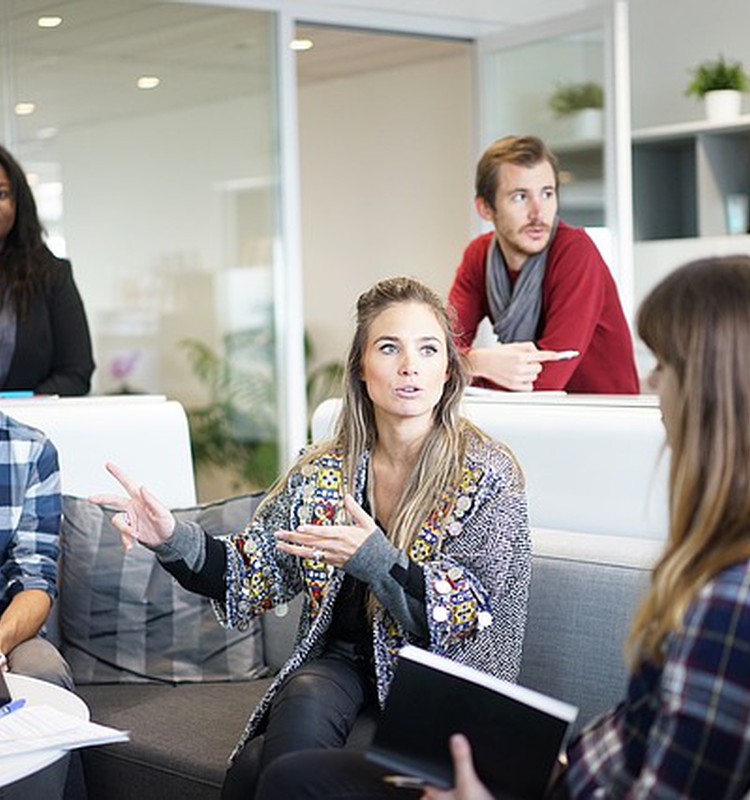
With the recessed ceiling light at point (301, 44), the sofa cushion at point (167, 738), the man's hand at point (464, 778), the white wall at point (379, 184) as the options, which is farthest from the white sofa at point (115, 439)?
the white wall at point (379, 184)

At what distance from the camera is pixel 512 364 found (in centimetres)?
304

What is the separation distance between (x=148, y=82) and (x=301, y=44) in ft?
2.86

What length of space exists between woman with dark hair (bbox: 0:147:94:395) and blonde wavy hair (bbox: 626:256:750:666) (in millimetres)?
2762

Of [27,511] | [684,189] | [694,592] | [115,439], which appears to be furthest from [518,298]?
[684,189]

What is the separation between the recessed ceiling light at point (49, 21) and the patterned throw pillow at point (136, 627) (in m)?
2.43

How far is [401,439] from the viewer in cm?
247

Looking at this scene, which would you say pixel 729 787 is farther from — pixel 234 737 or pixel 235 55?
pixel 235 55

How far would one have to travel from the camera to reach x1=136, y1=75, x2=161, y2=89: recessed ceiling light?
16.5ft

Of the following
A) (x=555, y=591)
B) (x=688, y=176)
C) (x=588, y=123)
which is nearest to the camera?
(x=555, y=591)

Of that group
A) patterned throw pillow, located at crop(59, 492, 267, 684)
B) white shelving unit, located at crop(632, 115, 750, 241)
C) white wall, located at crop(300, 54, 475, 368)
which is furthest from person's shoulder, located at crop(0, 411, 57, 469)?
white wall, located at crop(300, 54, 475, 368)

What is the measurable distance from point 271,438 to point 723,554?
4099mm

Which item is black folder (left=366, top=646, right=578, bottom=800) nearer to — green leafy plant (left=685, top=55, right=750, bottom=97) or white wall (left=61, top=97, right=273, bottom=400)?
white wall (left=61, top=97, right=273, bottom=400)

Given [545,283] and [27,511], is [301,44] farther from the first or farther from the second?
[27,511]

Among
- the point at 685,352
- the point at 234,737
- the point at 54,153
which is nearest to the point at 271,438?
the point at 54,153
